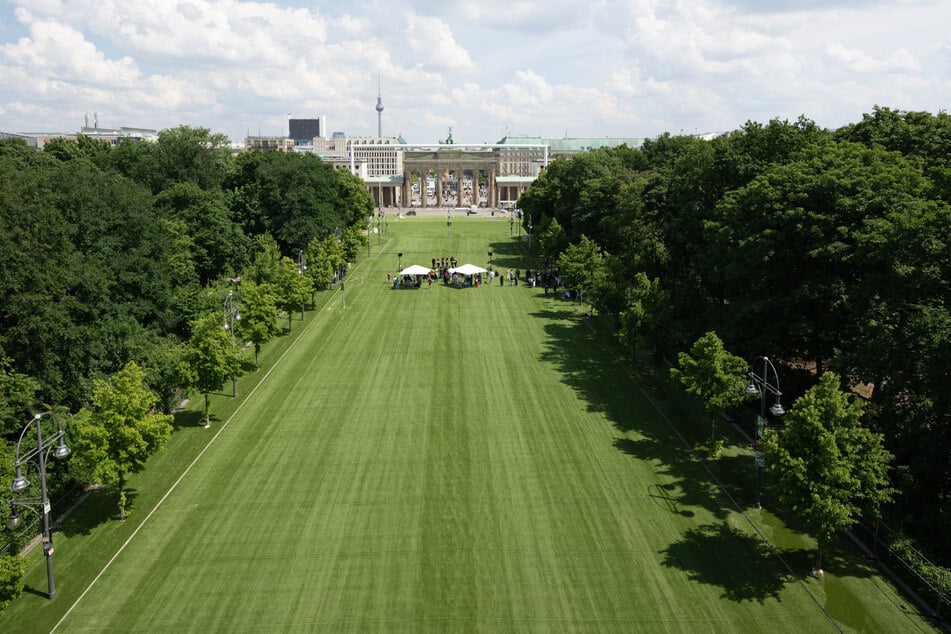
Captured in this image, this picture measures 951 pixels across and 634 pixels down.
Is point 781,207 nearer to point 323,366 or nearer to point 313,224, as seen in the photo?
point 323,366

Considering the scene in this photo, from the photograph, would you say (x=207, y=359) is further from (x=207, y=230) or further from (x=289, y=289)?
(x=207, y=230)

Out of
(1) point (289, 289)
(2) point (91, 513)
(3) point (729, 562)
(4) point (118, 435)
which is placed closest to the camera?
(3) point (729, 562)

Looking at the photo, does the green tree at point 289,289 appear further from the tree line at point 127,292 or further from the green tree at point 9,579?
the green tree at point 9,579

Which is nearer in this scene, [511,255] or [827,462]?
[827,462]

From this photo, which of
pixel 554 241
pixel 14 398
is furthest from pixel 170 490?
pixel 554 241

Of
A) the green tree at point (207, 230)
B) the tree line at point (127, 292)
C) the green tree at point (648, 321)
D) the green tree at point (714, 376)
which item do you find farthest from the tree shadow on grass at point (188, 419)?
the green tree at point (207, 230)

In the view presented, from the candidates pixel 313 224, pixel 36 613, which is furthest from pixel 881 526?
pixel 313 224

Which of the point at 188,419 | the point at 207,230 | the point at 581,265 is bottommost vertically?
the point at 188,419
